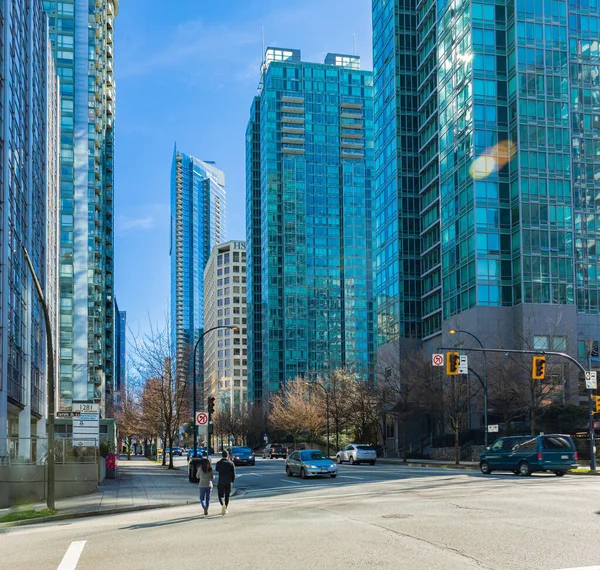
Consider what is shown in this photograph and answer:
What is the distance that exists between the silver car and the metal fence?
34.4 ft

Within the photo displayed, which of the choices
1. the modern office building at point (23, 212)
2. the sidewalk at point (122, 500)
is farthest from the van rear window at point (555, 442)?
the modern office building at point (23, 212)

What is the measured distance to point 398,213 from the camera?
93312 millimetres

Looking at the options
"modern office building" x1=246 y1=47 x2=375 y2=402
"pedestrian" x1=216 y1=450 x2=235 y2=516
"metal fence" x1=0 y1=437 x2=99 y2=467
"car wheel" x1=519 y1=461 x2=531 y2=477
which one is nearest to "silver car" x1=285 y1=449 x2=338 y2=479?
"car wheel" x1=519 y1=461 x2=531 y2=477

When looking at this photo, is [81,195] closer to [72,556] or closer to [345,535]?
[72,556]

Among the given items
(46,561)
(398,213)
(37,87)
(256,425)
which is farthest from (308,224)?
(46,561)

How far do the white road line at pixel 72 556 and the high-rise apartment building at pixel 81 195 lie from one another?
8382cm

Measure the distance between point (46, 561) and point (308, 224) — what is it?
169 metres

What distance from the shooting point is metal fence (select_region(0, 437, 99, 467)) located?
28.9 m

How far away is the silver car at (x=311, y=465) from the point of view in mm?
38031

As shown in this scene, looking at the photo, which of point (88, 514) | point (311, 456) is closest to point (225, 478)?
point (88, 514)

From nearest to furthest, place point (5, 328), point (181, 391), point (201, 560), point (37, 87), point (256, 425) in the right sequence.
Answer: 1. point (201, 560)
2. point (5, 328)
3. point (181, 391)
4. point (37, 87)
5. point (256, 425)

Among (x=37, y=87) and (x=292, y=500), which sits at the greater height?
(x=37, y=87)

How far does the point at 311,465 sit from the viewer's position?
3816 centimetres

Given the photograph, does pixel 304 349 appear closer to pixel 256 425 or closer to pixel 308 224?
pixel 308 224
